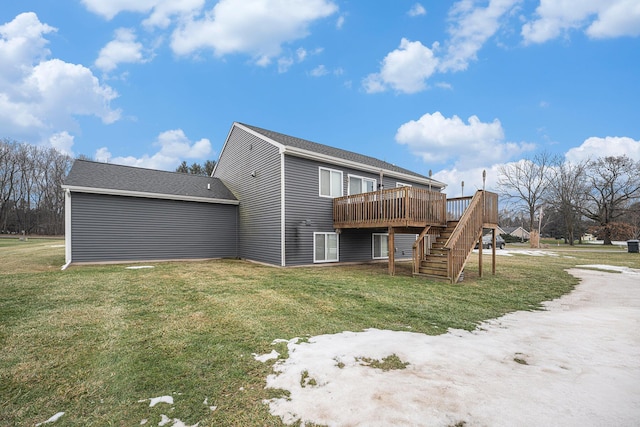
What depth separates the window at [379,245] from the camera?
1466cm

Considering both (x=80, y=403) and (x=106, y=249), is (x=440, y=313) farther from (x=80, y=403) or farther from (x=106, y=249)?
(x=106, y=249)

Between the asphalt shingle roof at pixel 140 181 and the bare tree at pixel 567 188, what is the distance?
132 ft

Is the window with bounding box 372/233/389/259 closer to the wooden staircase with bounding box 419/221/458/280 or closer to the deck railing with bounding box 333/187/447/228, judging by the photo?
the deck railing with bounding box 333/187/447/228

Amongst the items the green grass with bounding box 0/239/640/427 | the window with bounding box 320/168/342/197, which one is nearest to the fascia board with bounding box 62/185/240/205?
the green grass with bounding box 0/239/640/427

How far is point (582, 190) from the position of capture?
34.8 metres

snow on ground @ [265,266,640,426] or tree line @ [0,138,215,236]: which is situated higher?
tree line @ [0,138,215,236]

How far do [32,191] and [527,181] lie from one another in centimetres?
6805

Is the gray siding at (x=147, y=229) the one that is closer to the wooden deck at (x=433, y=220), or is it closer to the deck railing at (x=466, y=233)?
the wooden deck at (x=433, y=220)

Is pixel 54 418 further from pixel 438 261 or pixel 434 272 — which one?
pixel 438 261

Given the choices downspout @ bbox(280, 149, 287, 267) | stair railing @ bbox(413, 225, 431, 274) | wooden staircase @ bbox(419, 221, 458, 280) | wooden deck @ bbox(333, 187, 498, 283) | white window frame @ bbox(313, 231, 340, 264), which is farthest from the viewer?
white window frame @ bbox(313, 231, 340, 264)

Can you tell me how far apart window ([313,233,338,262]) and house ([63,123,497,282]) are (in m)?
0.05

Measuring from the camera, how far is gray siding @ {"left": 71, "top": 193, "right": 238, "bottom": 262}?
1127 cm

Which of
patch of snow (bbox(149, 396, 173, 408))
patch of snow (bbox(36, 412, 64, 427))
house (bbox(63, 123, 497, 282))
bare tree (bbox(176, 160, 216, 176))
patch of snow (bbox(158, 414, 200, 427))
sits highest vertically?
bare tree (bbox(176, 160, 216, 176))

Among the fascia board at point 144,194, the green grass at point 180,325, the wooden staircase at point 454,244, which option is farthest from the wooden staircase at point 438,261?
the fascia board at point 144,194
